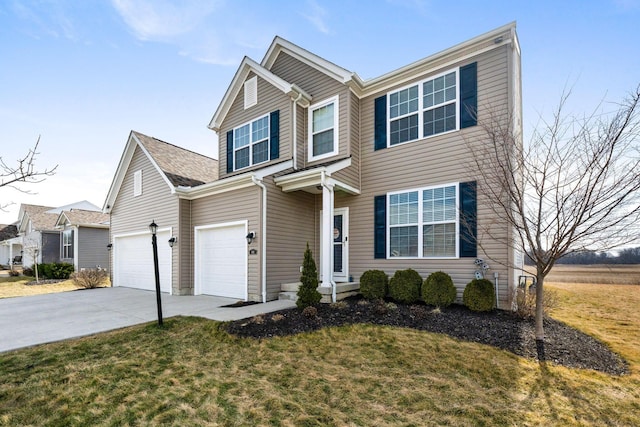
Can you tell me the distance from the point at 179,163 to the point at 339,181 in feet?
25.3

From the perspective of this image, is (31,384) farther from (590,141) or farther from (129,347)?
(590,141)

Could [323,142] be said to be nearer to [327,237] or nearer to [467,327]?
[327,237]

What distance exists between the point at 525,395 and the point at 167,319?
6607mm

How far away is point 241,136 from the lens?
472 inches

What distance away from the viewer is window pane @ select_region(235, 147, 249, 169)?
11703 mm

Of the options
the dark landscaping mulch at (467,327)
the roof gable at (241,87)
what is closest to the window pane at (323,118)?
the roof gable at (241,87)

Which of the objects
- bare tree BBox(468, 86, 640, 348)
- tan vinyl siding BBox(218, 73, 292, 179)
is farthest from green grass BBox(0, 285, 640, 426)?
tan vinyl siding BBox(218, 73, 292, 179)

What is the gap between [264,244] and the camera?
884 cm

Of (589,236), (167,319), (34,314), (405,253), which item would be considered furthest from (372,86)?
(34,314)

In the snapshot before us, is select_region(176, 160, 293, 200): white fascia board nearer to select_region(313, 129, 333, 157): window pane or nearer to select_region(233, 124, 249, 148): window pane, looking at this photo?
select_region(313, 129, 333, 157): window pane

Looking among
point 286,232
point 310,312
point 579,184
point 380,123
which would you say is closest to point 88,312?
point 286,232

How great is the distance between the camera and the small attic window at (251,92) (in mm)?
11508

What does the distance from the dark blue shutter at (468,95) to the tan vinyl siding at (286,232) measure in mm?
4958

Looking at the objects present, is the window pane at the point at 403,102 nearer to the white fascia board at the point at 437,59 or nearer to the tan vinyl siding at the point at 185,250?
the white fascia board at the point at 437,59
